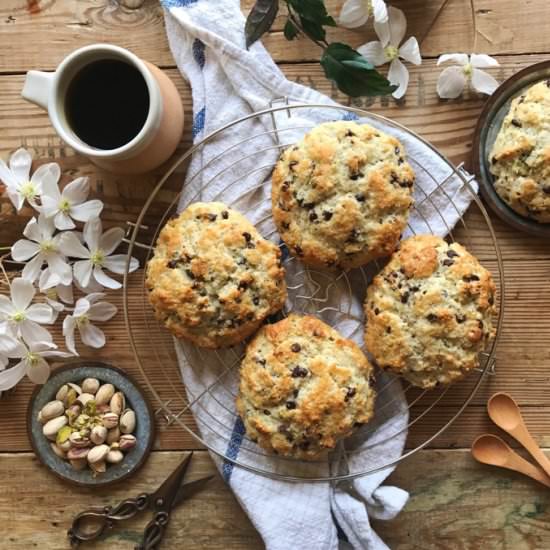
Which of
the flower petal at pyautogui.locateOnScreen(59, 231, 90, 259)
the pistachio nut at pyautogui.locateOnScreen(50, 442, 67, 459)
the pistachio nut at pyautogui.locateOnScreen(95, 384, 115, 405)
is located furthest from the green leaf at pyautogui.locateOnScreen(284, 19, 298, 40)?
the pistachio nut at pyautogui.locateOnScreen(50, 442, 67, 459)

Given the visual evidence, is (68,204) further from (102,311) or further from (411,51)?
(411,51)

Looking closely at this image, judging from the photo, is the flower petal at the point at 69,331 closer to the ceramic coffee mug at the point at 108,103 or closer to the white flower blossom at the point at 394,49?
the ceramic coffee mug at the point at 108,103

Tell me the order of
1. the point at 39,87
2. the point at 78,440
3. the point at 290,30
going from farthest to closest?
the point at 78,440, the point at 290,30, the point at 39,87

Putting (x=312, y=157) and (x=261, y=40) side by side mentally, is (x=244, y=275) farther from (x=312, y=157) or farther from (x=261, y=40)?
(x=261, y=40)

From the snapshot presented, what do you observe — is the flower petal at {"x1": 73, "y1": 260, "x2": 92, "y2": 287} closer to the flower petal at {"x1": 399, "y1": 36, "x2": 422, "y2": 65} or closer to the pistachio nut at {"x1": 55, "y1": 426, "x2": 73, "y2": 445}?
the pistachio nut at {"x1": 55, "y1": 426, "x2": 73, "y2": 445}

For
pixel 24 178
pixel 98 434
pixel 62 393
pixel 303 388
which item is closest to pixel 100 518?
pixel 98 434

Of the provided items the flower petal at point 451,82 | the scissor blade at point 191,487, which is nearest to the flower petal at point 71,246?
the scissor blade at point 191,487

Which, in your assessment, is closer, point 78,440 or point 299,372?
point 299,372
